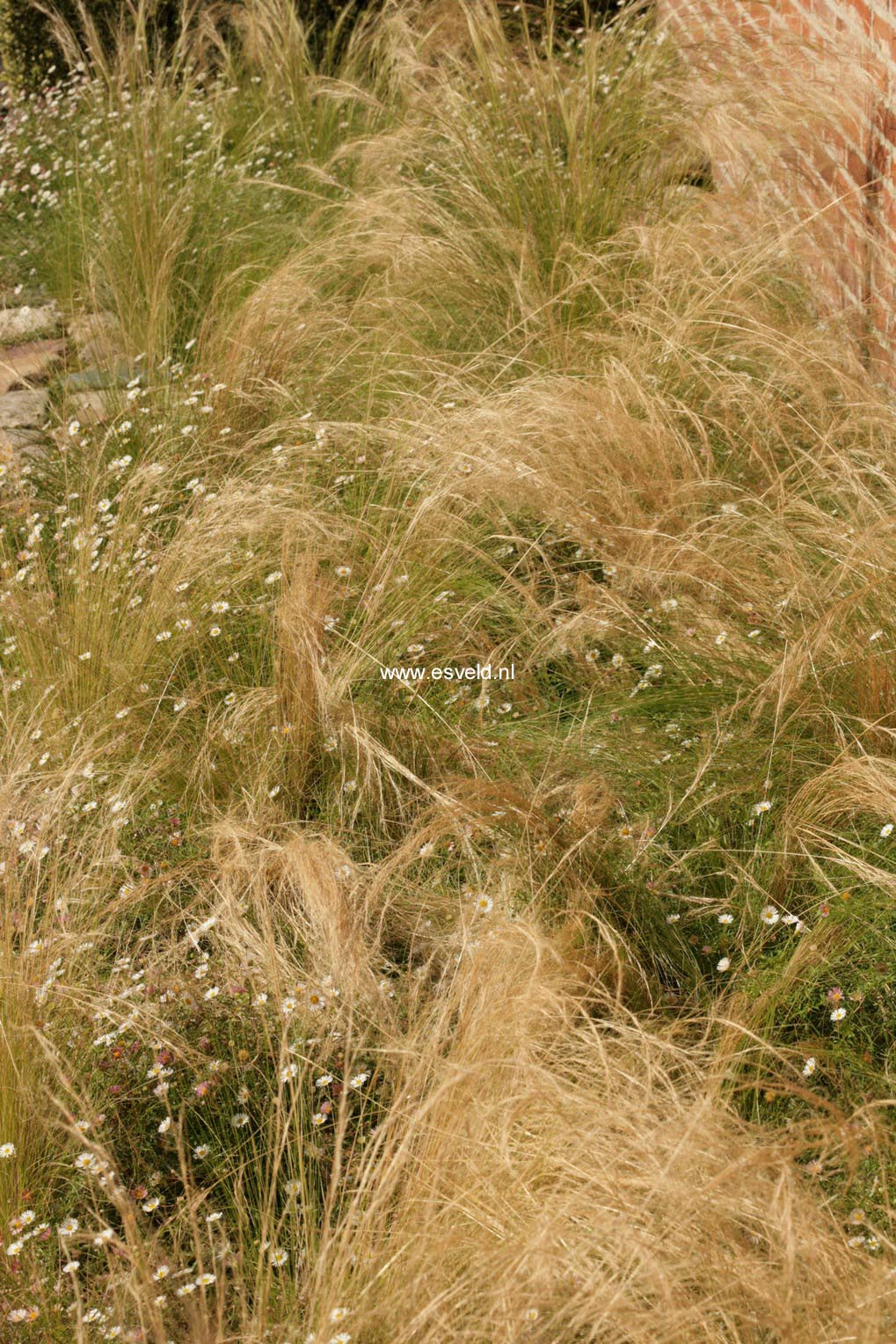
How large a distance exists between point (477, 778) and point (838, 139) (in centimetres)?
226

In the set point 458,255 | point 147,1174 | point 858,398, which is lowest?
point 147,1174

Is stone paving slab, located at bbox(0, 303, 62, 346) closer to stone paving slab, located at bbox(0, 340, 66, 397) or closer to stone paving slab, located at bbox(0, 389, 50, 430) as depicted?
stone paving slab, located at bbox(0, 340, 66, 397)

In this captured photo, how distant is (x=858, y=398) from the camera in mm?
3145

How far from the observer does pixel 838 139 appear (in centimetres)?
368

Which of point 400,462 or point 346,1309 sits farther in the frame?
point 400,462

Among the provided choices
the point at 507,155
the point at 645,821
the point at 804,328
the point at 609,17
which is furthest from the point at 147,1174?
the point at 609,17

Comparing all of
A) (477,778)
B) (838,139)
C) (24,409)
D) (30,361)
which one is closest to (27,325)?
(30,361)

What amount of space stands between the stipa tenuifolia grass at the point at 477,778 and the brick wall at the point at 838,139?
0.07 metres

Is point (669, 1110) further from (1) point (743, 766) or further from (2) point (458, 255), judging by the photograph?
(2) point (458, 255)

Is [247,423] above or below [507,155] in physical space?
below

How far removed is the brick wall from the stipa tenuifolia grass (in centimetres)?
7

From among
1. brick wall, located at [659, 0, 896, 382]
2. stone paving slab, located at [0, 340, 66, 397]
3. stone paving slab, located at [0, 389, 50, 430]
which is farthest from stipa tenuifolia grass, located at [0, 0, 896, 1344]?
stone paving slab, located at [0, 340, 66, 397]

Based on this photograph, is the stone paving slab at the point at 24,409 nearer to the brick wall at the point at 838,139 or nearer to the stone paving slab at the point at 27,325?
the stone paving slab at the point at 27,325

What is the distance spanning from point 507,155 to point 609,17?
2927 mm
